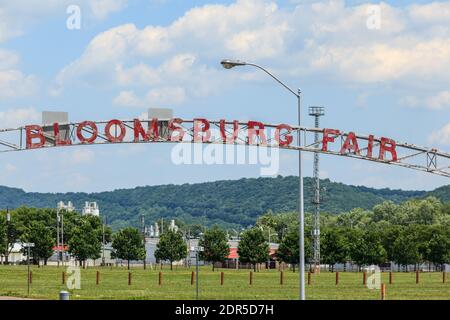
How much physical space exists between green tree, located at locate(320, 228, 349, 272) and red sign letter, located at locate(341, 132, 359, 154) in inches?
2768

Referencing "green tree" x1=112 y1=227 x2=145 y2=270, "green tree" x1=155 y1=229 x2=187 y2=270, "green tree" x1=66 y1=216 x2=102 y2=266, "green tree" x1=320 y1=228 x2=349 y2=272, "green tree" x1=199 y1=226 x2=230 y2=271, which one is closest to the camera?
"green tree" x1=320 y1=228 x2=349 y2=272

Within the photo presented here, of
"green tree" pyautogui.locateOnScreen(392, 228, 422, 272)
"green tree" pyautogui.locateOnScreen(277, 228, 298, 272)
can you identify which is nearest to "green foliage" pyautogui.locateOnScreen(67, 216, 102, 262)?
"green tree" pyautogui.locateOnScreen(277, 228, 298, 272)

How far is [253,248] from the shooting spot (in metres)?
123

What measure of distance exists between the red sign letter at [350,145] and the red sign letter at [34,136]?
15.5 metres

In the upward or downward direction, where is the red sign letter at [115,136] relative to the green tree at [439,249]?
upward

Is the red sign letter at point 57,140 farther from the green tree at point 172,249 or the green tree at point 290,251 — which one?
the green tree at point 172,249

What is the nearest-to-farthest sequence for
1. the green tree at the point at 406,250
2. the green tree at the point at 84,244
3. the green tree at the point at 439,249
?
1. the green tree at the point at 406,250
2. the green tree at the point at 439,249
3. the green tree at the point at 84,244

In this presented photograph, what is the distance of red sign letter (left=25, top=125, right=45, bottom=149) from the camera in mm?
47969

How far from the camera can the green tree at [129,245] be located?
131 metres

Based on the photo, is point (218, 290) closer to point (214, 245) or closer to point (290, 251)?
point (290, 251)

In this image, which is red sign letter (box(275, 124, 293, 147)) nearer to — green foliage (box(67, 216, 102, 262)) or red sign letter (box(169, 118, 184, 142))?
red sign letter (box(169, 118, 184, 142))

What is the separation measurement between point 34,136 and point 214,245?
272 ft

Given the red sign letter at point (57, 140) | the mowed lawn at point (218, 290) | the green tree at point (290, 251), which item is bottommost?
the mowed lawn at point (218, 290)

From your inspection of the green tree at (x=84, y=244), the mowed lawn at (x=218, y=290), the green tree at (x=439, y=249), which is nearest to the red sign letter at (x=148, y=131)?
the mowed lawn at (x=218, y=290)
